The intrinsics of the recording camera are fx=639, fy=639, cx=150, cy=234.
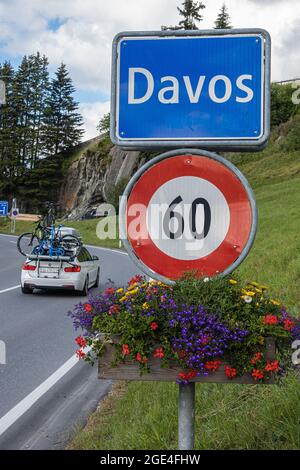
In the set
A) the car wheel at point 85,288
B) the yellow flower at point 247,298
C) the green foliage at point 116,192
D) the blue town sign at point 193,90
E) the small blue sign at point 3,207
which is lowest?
the car wheel at point 85,288

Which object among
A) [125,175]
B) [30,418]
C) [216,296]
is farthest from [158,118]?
[125,175]

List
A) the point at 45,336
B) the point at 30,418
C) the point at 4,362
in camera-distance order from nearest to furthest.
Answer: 1. the point at 30,418
2. the point at 4,362
3. the point at 45,336

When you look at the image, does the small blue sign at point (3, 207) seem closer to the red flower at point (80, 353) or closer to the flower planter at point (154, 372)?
the red flower at point (80, 353)

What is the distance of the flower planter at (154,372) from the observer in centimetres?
260

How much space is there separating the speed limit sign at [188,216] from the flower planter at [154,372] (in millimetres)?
364

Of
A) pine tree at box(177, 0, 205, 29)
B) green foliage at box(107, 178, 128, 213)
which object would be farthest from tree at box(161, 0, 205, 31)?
green foliage at box(107, 178, 128, 213)

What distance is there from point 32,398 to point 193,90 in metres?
4.81

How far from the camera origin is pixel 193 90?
261cm

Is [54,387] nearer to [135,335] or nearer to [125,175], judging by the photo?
[135,335]

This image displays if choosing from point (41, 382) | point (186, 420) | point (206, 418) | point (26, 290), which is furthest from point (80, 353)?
point (26, 290)

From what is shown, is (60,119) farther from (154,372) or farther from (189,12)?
(154,372)

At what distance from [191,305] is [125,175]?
67.9m

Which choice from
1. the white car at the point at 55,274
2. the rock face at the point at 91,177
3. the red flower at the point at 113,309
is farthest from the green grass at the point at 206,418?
the rock face at the point at 91,177

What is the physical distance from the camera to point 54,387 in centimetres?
718
